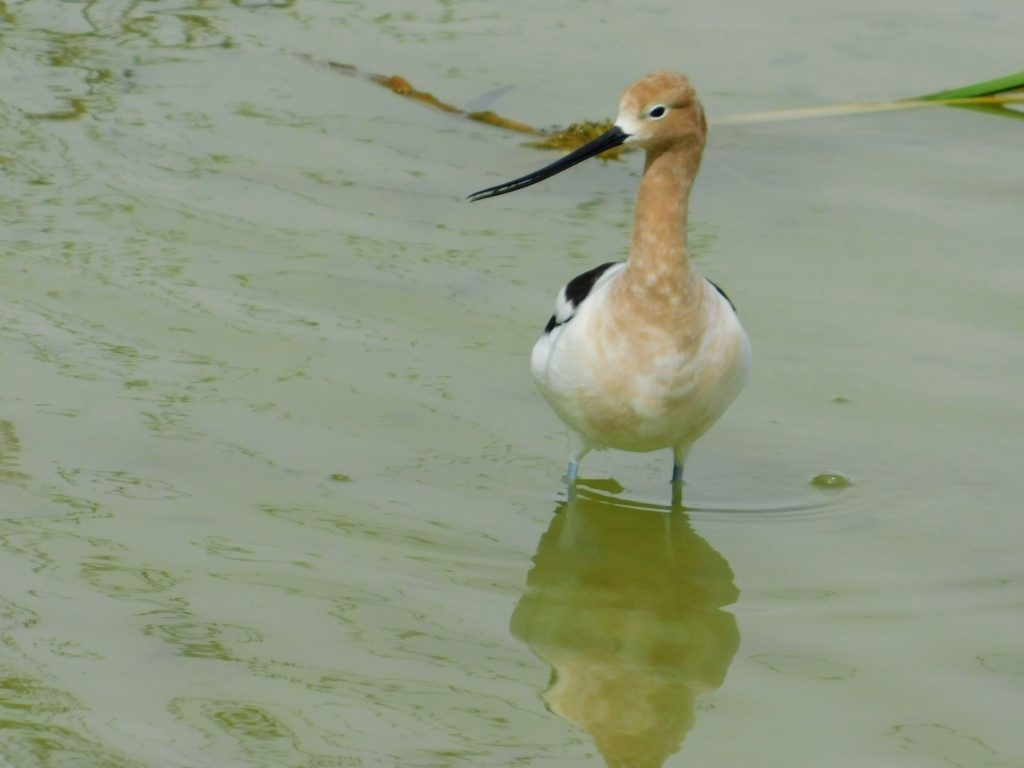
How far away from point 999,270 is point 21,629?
4143 millimetres

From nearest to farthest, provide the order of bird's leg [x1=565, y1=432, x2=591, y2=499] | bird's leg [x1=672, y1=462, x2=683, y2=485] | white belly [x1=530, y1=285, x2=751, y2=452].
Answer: white belly [x1=530, y1=285, x2=751, y2=452] < bird's leg [x1=565, y1=432, x2=591, y2=499] < bird's leg [x1=672, y1=462, x2=683, y2=485]

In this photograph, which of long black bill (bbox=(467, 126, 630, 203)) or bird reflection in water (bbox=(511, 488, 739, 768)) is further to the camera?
long black bill (bbox=(467, 126, 630, 203))

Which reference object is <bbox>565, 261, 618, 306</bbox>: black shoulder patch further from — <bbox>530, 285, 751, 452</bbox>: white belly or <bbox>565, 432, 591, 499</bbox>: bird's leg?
<bbox>565, 432, 591, 499</bbox>: bird's leg

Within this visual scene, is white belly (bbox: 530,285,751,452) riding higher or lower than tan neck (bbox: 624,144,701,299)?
lower

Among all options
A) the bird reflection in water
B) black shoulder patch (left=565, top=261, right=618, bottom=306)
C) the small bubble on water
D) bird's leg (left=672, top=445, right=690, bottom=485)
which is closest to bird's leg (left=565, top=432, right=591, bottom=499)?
the bird reflection in water

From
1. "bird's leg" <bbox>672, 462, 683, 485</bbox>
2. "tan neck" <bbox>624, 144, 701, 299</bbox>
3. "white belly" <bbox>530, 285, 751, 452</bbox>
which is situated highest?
"tan neck" <bbox>624, 144, 701, 299</bbox>

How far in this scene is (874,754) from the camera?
389 centimetres

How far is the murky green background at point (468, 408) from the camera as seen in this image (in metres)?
4.09

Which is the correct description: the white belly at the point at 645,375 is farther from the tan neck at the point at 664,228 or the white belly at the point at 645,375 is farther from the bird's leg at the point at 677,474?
the bird's leg at the point at 677,474

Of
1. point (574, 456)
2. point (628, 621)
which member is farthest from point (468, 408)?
point (628, 621)

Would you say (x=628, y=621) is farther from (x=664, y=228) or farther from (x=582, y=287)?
(x=582, y=287)

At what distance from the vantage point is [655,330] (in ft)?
16.2

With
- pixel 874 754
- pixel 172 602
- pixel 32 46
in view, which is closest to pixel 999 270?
pixel 874 754

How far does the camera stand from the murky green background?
161 inches
